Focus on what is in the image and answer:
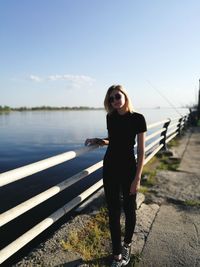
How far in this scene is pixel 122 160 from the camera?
10.7 feet

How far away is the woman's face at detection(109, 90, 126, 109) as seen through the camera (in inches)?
129

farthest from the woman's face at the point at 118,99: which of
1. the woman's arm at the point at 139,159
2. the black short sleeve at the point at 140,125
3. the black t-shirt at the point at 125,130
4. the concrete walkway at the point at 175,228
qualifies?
the concrete walkway at the point at 175,228

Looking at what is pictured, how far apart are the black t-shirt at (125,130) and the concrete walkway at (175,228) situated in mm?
1338

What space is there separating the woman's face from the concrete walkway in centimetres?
Result: 184

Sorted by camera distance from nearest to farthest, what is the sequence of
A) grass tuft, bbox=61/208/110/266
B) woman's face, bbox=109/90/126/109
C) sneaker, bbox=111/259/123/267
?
sneaker, bbox=111/259/123/267, woman's face, bbox=109/90/126/109, grass tuft, bbox=61/208/110/266

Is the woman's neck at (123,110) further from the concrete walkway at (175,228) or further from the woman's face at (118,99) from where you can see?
the concrete walkway at (175,228)

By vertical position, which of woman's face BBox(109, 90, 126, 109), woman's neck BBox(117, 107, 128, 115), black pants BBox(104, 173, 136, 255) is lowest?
black pants BBox(104, 173, 136, 255)

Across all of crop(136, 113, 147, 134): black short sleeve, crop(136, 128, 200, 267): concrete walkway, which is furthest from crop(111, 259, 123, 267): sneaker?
crop(136, 113, 147, 134): black short sleeve

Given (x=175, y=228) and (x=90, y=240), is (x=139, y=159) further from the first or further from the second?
(x=175, y=228)

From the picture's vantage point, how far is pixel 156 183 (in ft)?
20.9

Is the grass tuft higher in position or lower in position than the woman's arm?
lower

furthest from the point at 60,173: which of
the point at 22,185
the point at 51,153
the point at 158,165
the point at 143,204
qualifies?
the point at 143,204

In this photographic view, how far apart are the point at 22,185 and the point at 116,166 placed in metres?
6.58

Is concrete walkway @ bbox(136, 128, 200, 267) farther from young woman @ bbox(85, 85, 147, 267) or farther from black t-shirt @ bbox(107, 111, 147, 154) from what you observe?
black t-shirt @ bbox(107, 111, 147, 154)
